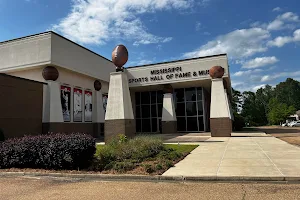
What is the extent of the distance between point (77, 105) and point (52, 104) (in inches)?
156

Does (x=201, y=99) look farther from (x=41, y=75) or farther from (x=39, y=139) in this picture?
(x=39, y=139)

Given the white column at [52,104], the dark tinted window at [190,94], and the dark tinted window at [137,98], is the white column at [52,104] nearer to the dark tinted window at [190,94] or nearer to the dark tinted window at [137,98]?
the dark tinted window at [137,98]

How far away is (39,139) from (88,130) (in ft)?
52.5

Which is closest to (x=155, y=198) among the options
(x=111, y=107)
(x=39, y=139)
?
(x=39, y=139)

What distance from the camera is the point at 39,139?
9875 mm

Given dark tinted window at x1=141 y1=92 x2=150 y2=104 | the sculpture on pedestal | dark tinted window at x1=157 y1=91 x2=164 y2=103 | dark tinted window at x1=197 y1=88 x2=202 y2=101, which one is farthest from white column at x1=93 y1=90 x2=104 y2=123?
the sculpture on pedestal

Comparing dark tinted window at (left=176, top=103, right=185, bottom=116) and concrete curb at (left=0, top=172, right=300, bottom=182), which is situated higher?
dark tinted window at (left=176, top=103, right=185, bottom=116)

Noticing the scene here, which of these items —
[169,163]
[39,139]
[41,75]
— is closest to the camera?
[169,163]

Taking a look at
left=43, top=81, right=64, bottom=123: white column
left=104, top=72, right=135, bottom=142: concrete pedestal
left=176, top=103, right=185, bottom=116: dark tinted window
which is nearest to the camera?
left=104, top=72, right=135, bottom=142: concrete pedestal

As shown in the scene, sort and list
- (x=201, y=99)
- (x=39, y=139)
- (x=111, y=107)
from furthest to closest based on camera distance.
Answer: (x=201, y=99) < (x=111, y=107) < (x=39, y=139)

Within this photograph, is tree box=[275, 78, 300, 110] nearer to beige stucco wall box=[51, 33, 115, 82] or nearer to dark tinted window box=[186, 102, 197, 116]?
dark tinted window box=[186, 102, 197, 116]

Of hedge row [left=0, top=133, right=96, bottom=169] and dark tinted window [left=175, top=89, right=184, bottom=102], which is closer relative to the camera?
hedge row [left=0, top=133, right=96, bottom=169]

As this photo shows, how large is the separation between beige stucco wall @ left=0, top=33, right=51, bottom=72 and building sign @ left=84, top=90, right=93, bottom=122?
637cm

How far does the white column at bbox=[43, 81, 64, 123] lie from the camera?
67.0ft
